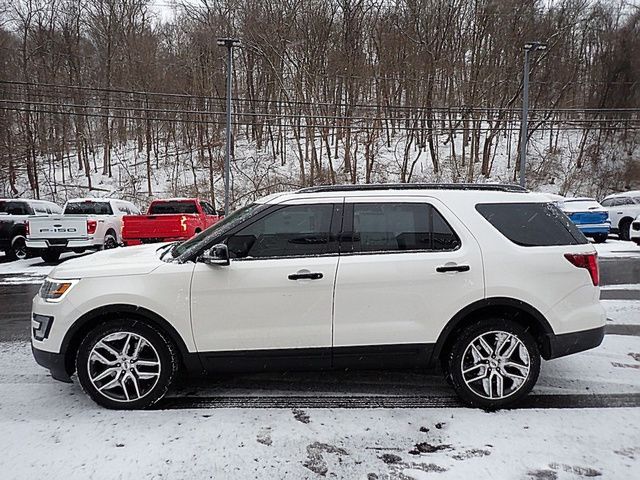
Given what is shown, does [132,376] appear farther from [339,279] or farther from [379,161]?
[379,161]

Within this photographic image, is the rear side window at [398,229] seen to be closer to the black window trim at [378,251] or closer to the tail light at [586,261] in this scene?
the black window trim at [378,251]

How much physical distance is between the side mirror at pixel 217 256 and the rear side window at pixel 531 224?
6.99ft

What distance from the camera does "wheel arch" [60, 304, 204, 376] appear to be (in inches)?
142

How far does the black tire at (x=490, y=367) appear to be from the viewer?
368cm

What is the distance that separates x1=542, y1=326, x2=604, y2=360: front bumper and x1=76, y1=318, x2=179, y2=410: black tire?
306 cm

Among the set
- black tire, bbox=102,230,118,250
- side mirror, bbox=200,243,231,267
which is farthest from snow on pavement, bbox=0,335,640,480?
black tire, bbox=102,230,118,250

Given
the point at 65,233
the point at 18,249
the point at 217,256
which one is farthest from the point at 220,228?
the point at 18,249

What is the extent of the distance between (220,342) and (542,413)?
263 centimetres

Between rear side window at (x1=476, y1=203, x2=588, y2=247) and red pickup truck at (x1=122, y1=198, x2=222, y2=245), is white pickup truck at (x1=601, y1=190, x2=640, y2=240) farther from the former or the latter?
rear side window at (x1=476, y1=203, x2=588, y2=247)

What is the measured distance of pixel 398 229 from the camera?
12.4 feet

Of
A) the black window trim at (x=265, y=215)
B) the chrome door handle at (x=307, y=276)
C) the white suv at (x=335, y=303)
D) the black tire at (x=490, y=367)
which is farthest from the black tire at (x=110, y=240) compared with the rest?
the black tire at (x=490, y=367)

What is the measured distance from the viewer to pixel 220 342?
3633 millimetres

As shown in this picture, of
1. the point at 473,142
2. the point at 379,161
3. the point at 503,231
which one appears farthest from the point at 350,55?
the point at 503,231

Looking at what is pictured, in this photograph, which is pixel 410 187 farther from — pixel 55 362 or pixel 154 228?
pixel 154 228
